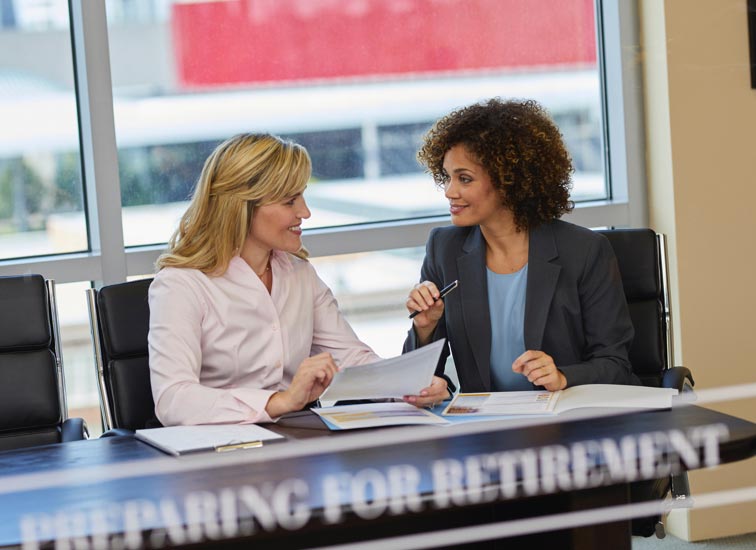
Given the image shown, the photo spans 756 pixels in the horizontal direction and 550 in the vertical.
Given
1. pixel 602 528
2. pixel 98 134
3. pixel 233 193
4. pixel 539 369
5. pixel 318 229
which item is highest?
pixel 98 134

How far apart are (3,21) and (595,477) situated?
215 centimetres

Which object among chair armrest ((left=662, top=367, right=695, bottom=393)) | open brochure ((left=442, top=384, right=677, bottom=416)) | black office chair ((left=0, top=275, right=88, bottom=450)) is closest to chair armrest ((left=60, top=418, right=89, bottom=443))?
black office chair ((left=0, top=275, right=88, bottom=450))

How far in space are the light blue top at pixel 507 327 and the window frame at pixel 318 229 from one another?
807 mm

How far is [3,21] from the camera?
9.42 ft

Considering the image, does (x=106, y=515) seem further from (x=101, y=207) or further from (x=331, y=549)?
(x=101, y=207)

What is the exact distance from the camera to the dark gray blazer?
2.45 meters

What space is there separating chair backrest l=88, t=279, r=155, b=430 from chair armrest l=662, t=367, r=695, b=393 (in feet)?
4.15

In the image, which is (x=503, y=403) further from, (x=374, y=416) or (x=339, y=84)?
(x=339, y=84)

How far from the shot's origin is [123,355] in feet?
8.21

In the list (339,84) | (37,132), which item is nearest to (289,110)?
(339,84)

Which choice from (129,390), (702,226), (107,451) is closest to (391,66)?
(702,226)

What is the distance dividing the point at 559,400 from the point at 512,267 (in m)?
0.57

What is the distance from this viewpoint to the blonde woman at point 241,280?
2.29 m

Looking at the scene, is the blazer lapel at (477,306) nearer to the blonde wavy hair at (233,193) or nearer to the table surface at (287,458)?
the blonde wavy hair at (233,193)
